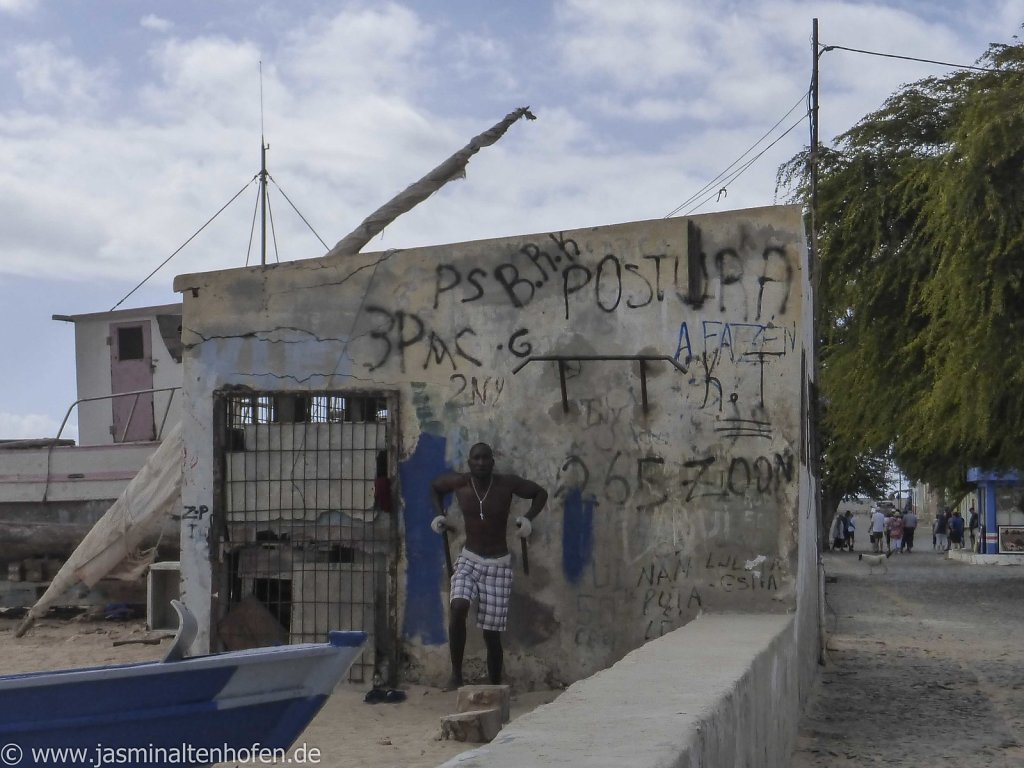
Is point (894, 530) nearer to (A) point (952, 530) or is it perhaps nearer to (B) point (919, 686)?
(A) point (952, 530)

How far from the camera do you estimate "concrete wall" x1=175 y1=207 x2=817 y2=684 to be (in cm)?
881

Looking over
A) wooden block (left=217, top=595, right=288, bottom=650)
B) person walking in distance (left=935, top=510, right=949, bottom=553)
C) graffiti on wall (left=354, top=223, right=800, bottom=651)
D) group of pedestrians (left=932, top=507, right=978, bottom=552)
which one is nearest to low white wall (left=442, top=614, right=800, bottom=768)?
graffiti on wall (left=354, top=223, right=800, bottom=651)

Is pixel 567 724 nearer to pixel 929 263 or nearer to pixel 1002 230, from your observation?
pixel 1002 230

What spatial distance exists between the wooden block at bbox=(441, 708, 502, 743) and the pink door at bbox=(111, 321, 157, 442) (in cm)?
1281

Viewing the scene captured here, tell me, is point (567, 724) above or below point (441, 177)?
below

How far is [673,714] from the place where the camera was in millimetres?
3990

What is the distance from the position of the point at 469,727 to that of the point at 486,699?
1.59 ft

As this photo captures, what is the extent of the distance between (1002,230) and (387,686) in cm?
1178

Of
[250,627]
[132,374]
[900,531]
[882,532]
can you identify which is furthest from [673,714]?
[882,532]

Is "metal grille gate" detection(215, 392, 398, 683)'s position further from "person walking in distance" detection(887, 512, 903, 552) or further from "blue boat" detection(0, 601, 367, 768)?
"person walking in distance" detection(887, 512, 903, 552)

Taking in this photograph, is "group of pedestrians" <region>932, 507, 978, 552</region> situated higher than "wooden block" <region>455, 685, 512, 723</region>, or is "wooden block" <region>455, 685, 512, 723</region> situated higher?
"wooden block" <region>455, 685, 512, 723</region>

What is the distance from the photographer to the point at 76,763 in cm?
560

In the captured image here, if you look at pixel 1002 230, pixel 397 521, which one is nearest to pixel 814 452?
pixel 397 521

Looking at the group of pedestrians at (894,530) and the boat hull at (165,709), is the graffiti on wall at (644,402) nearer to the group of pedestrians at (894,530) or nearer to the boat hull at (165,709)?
the boat hull at (165,709)
